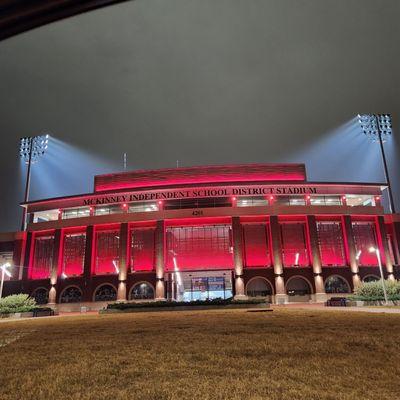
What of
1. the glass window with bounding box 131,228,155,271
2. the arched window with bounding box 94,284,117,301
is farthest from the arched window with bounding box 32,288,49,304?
the glass window with bounding box 131,228,155,271

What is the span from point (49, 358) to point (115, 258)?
158ft

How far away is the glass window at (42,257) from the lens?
191ft

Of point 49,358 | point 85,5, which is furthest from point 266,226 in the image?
point 85,5

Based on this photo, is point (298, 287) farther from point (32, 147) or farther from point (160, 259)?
point (32, 147)

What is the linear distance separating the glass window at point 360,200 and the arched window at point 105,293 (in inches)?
1590

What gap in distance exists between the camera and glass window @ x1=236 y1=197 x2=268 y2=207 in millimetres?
56094

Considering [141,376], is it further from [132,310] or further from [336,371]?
[132,310]

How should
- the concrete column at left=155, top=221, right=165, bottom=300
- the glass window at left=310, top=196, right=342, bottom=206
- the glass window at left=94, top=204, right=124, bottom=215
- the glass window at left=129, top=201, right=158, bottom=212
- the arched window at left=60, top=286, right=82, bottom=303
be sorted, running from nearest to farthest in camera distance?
the concrete column at left=155, top=221, right=165, bottom=300
the arched window at left=60, top=286, right=82, bottom=303
the glass window at left=310, top=196, right=342, bottom=206
the glass window at left=129, top=201, right=158, bottom=212
the glass window at left=94, top=204, right=124, bottom=215

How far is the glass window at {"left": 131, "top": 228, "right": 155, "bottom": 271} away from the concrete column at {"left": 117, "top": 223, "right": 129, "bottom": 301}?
1438mm

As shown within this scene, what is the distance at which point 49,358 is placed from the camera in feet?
28.3

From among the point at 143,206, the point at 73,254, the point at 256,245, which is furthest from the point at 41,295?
the point at 256,245

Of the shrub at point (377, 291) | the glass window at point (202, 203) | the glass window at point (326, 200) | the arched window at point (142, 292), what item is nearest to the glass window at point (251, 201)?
the glass window at point (202, 203)

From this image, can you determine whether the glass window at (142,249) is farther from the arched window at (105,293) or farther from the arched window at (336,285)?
the arched window at (336,285)

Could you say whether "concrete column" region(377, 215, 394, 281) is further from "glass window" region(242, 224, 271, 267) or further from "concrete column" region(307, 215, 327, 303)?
"glass window" region(242, 224, 271, 267)
